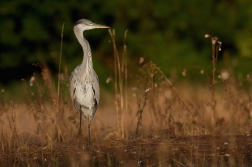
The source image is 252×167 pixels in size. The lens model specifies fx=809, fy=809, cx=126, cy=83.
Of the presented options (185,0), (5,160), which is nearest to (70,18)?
(185,0)

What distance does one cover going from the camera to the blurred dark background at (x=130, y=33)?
852 inches

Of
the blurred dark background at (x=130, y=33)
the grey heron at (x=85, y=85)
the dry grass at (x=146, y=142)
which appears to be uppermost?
the blurred dark background at (x=130, y=33)

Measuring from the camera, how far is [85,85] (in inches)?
407

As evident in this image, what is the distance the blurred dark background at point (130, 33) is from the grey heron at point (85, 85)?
10350 millimetres

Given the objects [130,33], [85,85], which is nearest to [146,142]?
[85,85]

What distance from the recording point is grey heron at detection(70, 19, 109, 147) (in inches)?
404

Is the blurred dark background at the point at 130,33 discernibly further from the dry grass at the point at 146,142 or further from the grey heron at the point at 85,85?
the dry grass at the point at 146,142

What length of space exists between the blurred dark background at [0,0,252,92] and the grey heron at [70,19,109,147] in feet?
34.0

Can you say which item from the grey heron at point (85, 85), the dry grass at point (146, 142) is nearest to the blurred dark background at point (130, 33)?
the grey heron at point (85, 85)

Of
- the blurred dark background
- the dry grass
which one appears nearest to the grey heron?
the dry grass

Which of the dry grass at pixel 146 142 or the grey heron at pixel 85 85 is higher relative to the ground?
the grey heron at pixel 85 85

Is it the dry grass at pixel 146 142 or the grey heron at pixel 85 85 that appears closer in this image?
the dry grass at pixel 146 142

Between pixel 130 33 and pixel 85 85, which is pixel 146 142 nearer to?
pixel 85 85

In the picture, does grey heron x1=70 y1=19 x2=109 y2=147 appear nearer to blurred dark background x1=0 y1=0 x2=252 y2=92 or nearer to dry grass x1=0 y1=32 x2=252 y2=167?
dry grass x1=0 y1=32 x2=252 y2=167
